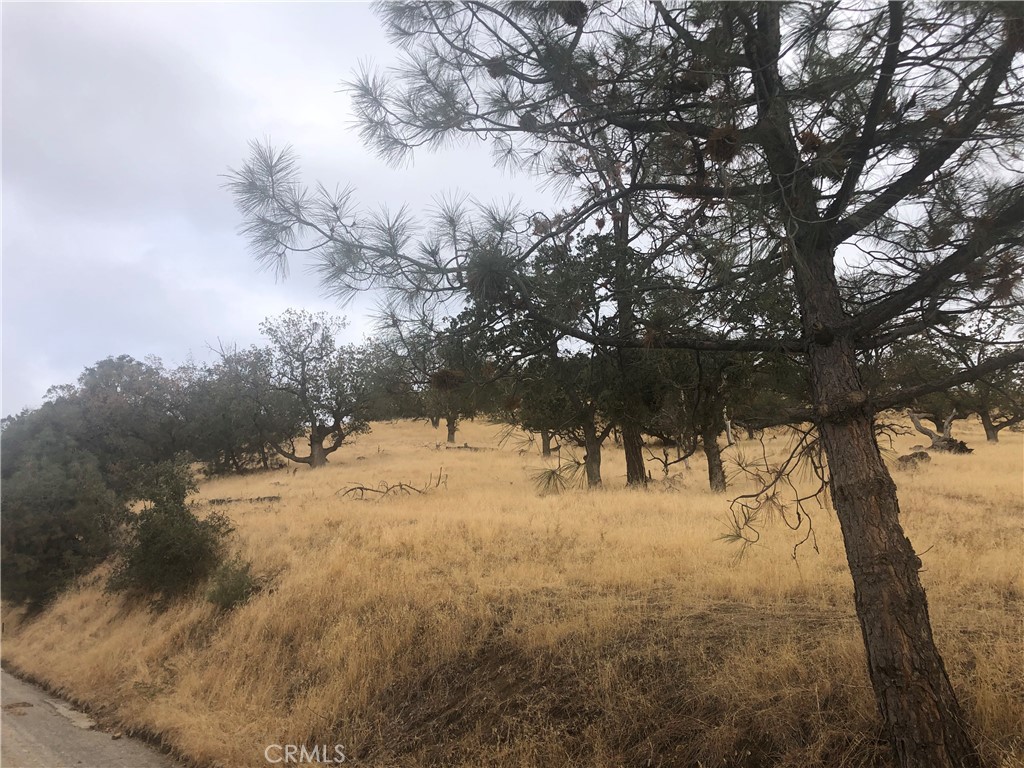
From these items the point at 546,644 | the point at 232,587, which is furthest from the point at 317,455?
the point at 546,644

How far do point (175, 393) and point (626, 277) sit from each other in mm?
35726

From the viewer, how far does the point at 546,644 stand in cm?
584

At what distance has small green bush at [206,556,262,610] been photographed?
30.7 ft

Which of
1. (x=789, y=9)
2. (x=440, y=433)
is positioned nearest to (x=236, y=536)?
(x=789, y=9)

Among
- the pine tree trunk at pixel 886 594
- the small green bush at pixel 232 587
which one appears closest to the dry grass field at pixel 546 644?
the small green bush at pixel 232 587

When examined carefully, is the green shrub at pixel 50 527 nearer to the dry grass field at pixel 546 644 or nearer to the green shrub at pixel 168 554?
the dry grass field at pixel 546 644

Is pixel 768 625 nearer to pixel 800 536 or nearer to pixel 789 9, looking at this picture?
pixel 800 536

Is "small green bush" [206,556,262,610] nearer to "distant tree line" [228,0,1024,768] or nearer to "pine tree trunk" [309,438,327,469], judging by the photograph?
"distant tree line" [228,0,1024,768]

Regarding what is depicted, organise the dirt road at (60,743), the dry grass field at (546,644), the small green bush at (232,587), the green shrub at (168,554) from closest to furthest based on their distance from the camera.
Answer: the dry grass field at (546,644)
the dirt road at (60,743)
the small green bush at (232,587)
the green shrub at (168,554)

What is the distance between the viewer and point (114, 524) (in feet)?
47.0

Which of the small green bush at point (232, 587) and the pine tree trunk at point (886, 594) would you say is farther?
the small green bush at point (232, 587)

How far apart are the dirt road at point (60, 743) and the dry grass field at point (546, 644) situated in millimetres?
253

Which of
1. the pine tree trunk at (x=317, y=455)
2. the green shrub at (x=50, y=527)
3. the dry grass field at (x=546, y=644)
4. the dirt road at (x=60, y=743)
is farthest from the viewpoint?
the pine tree trunk at (x=317, y=455)

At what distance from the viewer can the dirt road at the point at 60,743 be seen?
20.5 ft
